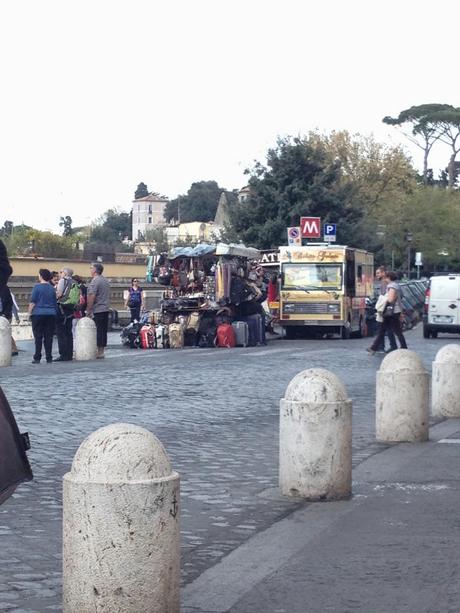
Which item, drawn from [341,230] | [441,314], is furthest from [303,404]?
[341,230]

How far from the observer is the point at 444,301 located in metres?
38.6

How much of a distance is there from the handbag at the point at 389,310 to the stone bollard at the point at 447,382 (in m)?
11.8

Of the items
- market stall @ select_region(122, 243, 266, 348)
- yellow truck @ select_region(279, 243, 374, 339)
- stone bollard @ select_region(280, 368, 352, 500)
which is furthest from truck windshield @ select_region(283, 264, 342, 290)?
stone bollard @ select_region(280, 368, 352, 500)

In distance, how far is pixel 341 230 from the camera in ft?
202

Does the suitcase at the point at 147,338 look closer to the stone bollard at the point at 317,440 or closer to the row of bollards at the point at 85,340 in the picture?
the row of bollards at the point at 85,340

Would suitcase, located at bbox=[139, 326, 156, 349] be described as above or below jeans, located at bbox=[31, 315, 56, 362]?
below

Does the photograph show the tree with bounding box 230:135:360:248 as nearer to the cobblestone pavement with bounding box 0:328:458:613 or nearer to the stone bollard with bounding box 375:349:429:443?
the cobblestone pavement with bounding box 0:328:458:613

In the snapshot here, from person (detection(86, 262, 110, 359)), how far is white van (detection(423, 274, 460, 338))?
14659 millimetres

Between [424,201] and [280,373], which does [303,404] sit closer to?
[280,373]

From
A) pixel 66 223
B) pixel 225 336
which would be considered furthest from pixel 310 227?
pixel 66 223

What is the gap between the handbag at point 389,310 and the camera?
26.6m

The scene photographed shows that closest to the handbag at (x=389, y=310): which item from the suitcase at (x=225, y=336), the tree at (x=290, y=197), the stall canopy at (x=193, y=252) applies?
the suitcase at (x=225, y=336)

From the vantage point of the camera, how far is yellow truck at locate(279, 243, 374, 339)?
37656mm

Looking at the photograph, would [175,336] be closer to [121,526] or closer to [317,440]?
[317,440]
